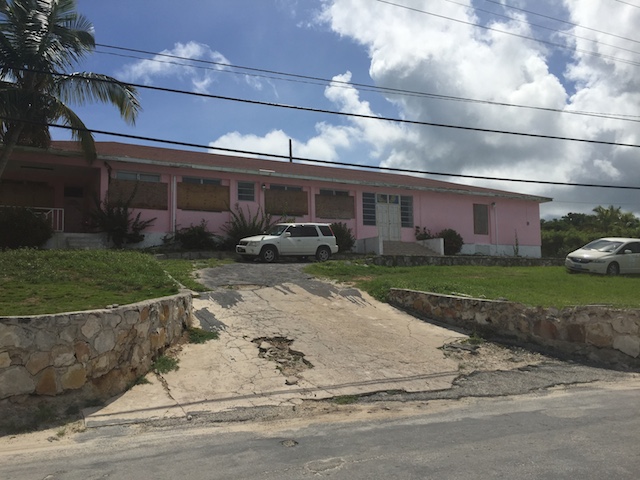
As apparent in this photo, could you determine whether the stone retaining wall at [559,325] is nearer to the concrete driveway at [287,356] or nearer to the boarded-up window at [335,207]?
the concrete driveway at [287,356]

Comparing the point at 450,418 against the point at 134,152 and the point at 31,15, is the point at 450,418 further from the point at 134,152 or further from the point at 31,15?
the point at 134,152

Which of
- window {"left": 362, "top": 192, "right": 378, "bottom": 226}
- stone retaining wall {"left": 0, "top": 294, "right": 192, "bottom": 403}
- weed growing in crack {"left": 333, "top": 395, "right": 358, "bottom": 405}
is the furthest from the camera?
window {"left": 362, "top": 192, "right": 378, "bottom": 226}

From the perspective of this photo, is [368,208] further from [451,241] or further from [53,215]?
[53,215]

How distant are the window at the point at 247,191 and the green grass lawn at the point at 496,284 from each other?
697 centimetres

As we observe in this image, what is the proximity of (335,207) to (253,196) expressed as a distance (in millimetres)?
4254

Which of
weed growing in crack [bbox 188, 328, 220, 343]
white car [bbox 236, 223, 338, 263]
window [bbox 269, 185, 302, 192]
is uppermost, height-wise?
window [bbox 269, 185, 302, 192]

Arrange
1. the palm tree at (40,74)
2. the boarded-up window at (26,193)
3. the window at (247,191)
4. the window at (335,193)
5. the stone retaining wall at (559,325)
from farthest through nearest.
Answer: the window at (335,193)
the window at (247,191)
the boarded-up window at (26,193)
the palm tree at (40,74)
the stone retaining wall at (559,325)

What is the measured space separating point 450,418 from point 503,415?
2.16ft

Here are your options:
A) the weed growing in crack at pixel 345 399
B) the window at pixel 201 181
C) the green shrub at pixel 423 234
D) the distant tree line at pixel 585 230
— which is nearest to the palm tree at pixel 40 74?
the window at pixel 201 181

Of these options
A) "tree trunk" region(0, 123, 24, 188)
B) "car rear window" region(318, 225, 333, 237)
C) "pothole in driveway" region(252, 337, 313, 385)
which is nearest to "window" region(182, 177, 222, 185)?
"car rear window" region(318, 225, 333, 237)

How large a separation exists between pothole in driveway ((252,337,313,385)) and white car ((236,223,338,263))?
31.6ft

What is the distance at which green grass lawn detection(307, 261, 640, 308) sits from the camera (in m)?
10.7

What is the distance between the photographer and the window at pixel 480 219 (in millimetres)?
28016

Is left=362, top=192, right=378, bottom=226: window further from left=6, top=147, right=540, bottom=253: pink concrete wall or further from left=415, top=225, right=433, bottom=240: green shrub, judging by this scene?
left=415, top=225, right=433, bottom=240: green shrub
